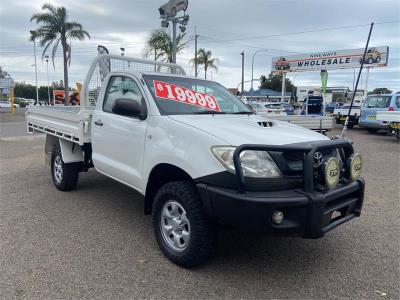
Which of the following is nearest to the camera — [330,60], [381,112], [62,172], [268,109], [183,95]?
[183,95]

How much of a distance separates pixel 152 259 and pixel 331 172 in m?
1.92

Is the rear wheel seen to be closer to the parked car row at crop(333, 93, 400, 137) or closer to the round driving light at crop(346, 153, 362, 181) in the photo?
the round driving light at crop(346, 153, 362, 181)

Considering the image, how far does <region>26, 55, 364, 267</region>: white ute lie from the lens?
2.84 meters

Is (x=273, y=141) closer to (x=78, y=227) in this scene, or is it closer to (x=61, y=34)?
(x=78, y=227)

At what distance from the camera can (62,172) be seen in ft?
19.2

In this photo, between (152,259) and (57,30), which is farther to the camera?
(57,30)

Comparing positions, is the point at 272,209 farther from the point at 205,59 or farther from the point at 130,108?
the point at 205,59

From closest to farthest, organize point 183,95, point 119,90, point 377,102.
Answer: point 183,95
point 119,90
point 377,102

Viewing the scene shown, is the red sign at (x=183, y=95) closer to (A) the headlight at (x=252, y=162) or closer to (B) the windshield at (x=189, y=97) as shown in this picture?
(B) the windshield at (x=189, y=97)

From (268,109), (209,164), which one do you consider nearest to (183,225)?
(209,164)

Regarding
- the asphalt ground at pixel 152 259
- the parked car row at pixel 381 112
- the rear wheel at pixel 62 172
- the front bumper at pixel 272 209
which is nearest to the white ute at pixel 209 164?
the front bumper at pixel 272 209

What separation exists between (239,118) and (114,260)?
6.57ft

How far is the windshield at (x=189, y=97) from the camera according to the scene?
12.9 feet

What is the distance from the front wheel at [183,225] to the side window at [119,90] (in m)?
1.31
